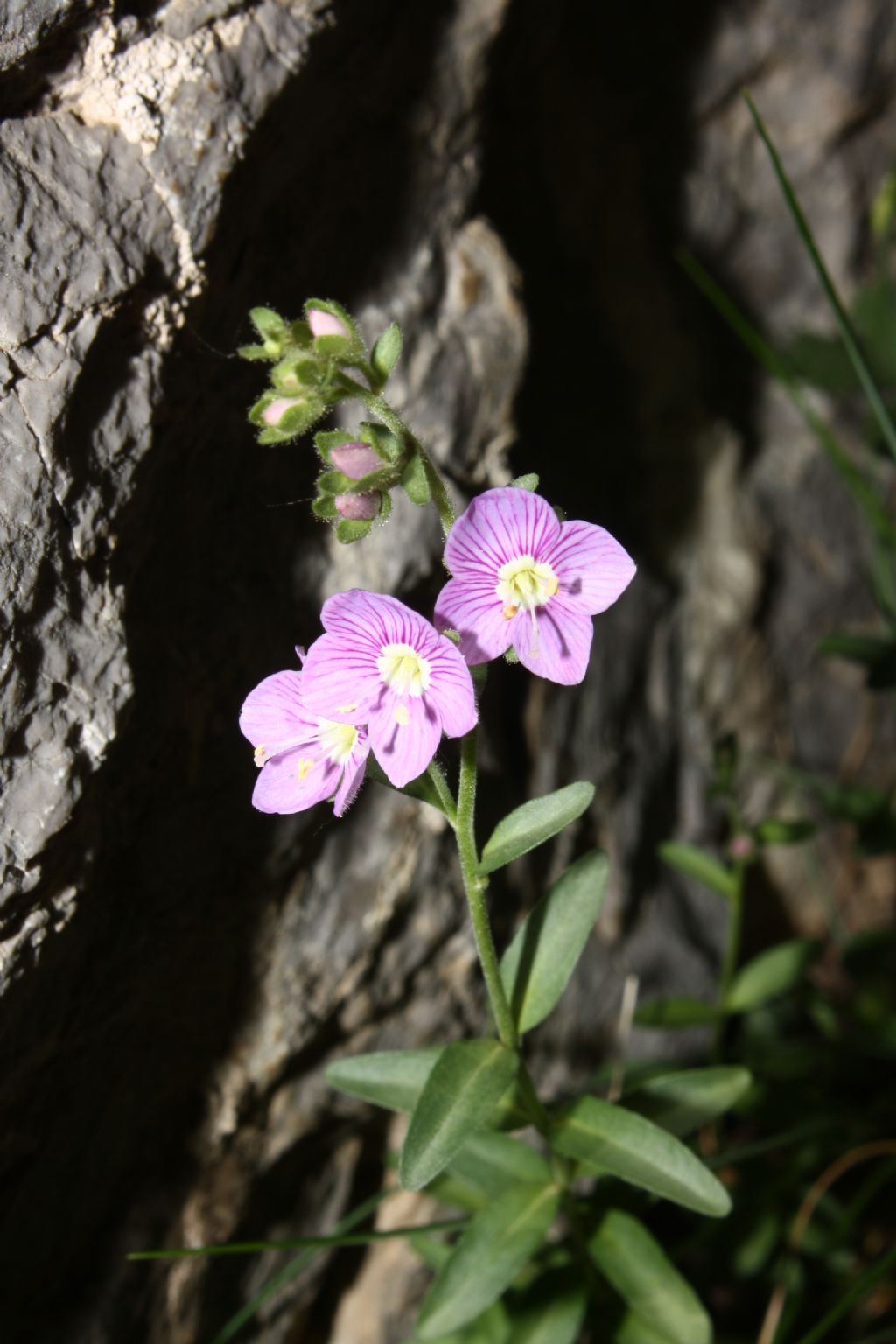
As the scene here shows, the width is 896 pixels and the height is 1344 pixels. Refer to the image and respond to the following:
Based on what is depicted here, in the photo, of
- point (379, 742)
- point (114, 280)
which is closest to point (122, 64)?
point (114, 280)

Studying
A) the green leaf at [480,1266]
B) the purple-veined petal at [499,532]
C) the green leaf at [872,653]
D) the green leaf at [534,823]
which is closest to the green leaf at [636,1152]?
the green leaf at [480,1266]

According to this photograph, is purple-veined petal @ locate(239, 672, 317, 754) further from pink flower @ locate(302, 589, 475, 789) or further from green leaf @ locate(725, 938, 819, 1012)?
green leaf @ locate(725, 938, 819, 1012)

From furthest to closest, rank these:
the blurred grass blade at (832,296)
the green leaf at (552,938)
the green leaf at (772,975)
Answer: the green leaf at (772,975), the blurred grass blade at (832,296), the green leaf at (552,938)

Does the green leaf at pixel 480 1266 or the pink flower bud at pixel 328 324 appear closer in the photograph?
the pink flower bud at pixel 328 324

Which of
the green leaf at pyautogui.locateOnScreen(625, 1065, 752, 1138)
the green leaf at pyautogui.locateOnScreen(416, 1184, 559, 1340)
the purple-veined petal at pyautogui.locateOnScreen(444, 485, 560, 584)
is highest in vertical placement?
the purple-veined petal at pyautogui.locateOnScreen(444, 485, 560, 584)

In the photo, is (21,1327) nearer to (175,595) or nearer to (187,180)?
(175,595)

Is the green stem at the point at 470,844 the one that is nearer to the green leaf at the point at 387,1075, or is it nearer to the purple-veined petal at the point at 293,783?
the purple-veined petal at the point at 293,783

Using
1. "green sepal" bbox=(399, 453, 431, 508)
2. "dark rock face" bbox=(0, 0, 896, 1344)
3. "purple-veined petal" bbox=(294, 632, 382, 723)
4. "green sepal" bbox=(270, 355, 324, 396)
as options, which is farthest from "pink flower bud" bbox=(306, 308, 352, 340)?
"purple-veined petal" bbox=(294, 632, 382, 723)
